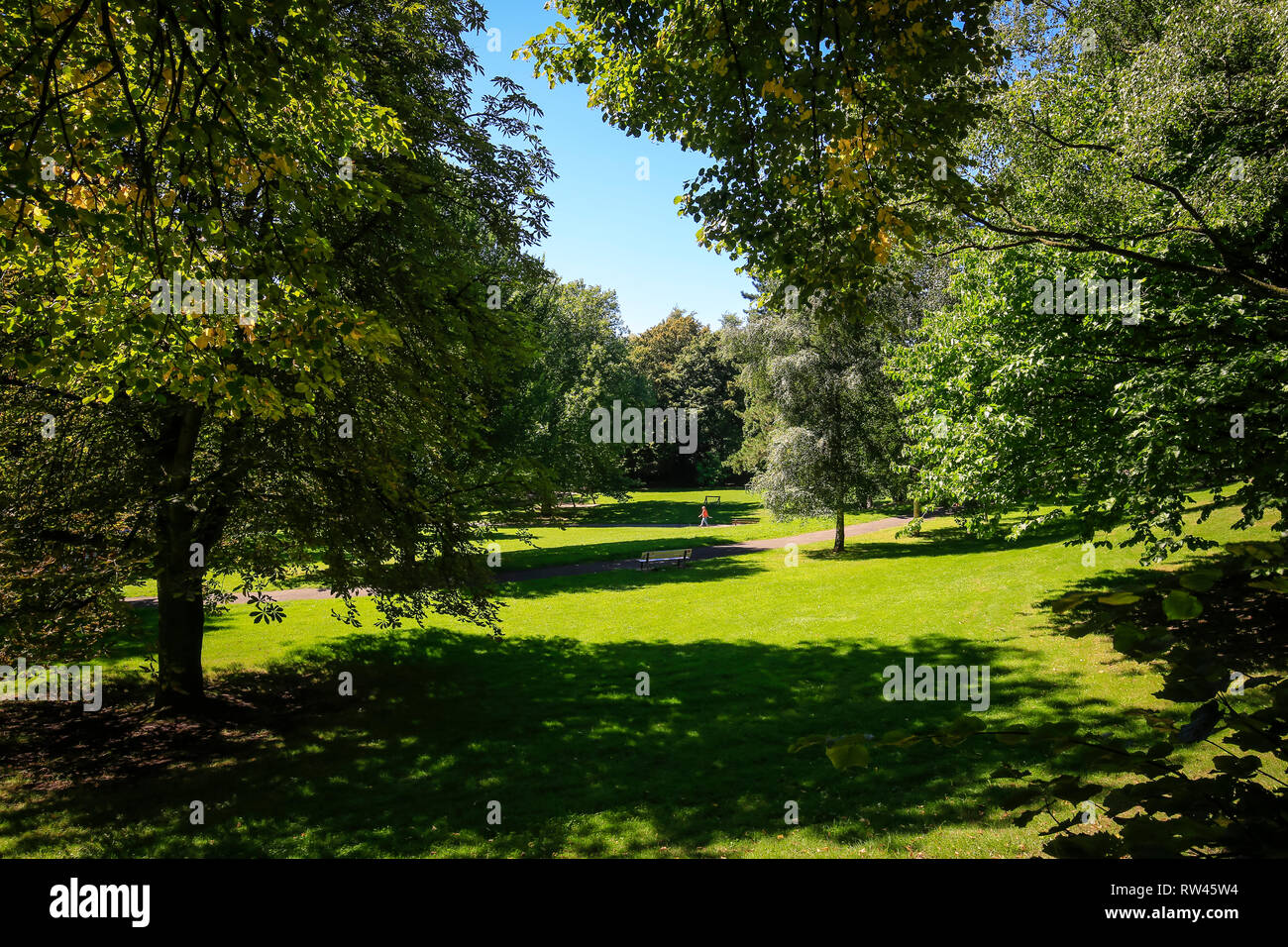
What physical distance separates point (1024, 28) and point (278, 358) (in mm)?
13087

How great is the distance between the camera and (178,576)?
8.25m

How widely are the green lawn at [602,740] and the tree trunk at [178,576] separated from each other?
3.41ft

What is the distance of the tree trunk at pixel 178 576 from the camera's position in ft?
27.4

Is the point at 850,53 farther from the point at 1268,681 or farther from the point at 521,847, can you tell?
the point at 521,847

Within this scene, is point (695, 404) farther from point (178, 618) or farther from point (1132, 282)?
point (178, 618)

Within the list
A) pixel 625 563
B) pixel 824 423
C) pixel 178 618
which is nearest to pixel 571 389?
pixel 625 563

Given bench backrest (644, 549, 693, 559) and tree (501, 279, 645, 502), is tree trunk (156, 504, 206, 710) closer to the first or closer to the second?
tree (501, 279, 645, 502)

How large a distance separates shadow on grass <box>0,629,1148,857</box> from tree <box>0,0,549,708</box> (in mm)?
1582

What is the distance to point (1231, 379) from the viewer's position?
300 inches

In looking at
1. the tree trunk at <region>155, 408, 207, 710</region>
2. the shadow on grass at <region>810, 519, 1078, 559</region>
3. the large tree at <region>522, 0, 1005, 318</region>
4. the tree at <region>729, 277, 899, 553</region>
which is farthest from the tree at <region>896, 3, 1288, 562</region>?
the tree at <region>729, 277, 899, 553</region>

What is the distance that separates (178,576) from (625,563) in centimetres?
1743

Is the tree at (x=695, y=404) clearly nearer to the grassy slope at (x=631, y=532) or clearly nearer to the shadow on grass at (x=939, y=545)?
the grassy slope at (x=631, y=532)

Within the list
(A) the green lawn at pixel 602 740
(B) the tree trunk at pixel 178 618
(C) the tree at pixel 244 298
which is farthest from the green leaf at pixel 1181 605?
(B) the tree trunk at pixel 178 618

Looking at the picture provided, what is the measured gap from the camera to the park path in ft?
62.6
